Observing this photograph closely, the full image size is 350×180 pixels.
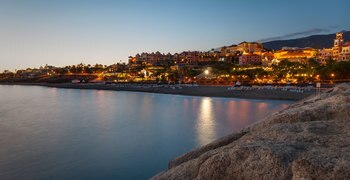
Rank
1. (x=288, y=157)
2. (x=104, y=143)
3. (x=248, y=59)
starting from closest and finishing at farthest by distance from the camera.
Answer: (x=288, y=157)
(x=104, y=143)
(x=248, y=59)

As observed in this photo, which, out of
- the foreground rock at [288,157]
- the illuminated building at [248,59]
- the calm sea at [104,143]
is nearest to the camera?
the foreground rock at [288,157]

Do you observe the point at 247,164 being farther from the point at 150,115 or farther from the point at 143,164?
the point at 150,115

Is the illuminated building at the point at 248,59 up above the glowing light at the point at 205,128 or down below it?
above

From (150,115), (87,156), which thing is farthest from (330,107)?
(150,115)

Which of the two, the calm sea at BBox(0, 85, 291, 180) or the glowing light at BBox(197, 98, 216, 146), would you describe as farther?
the glowing light at BBox(197, 98, 216, 146)

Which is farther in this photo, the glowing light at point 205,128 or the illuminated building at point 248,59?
the illuminated building at point 248,59

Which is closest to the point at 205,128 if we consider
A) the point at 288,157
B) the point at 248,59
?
the point at 288,157

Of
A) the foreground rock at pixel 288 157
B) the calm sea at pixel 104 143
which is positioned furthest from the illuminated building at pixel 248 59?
the foreground rock at pixel 288 157

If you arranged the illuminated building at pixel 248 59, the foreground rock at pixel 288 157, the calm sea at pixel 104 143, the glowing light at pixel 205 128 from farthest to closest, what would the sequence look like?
the illuminated building at pixel 248 59
the glowing light at pixel 205 128
the calm sea at pixel 104 143
the foreground rock at pixel 288 157

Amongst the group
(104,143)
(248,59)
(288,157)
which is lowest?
(104,143)

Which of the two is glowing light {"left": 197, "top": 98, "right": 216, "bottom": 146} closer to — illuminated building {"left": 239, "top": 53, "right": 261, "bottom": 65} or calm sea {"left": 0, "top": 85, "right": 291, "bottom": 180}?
calm sea {"left": 0, "top": 85, "right": 291, "bottom": 180}

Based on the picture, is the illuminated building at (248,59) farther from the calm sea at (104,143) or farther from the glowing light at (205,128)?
the glowing light at (205,128)

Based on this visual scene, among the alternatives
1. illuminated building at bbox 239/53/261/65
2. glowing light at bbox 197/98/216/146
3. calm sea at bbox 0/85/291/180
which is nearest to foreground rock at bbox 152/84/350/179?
calm sea at bbox 0/85/291/180

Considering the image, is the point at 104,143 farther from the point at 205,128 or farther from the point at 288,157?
the point at 288,157
